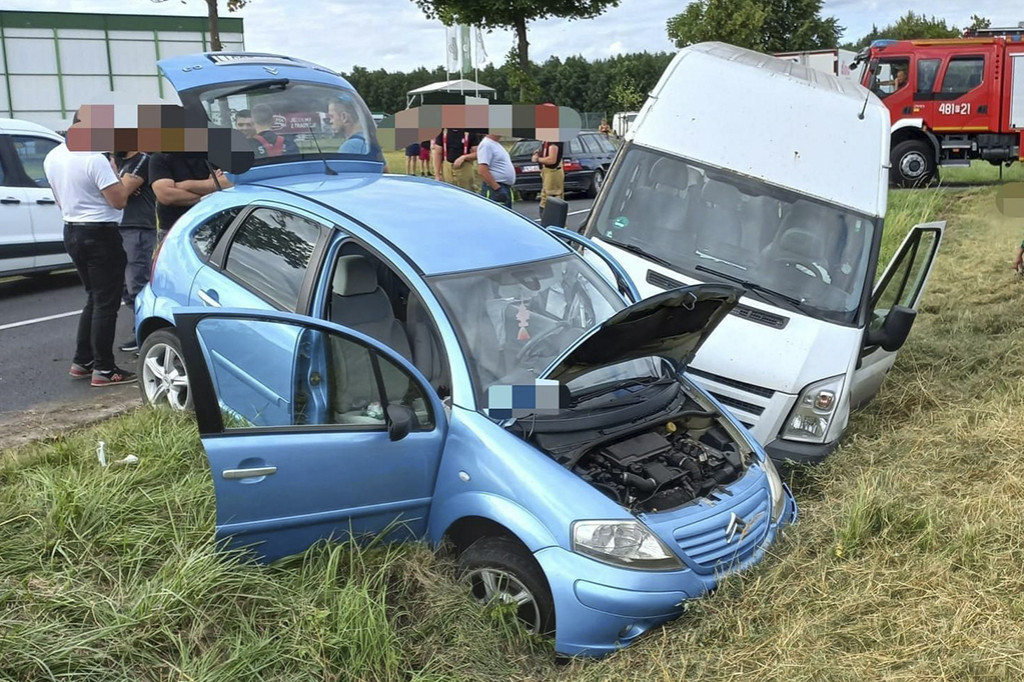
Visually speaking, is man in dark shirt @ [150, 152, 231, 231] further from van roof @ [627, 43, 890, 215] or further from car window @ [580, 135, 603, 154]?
car window @ [580, 135, 603, 154]

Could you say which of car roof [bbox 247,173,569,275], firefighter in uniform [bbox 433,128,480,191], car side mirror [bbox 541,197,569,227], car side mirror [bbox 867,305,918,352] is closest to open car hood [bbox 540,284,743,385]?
car roof [bbox 247,173,569,275]

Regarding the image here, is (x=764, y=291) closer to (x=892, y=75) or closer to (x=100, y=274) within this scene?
(x=100, y=274)

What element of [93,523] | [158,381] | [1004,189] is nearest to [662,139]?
[158,381]

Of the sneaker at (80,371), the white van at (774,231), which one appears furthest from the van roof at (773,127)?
the sneaker at (80,371)

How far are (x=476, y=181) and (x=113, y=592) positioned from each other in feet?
30.8

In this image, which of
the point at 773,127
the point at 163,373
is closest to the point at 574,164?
the point at 773,127

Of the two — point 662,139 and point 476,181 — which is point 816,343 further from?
point 476,181

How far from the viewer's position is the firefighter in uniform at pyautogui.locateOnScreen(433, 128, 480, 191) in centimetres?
1079

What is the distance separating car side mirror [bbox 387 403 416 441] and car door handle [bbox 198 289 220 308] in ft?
5.68

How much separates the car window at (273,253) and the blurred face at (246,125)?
1.57 m

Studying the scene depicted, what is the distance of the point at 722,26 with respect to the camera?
30281 mm

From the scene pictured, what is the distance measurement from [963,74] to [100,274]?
18.6m

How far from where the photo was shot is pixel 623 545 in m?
3.10

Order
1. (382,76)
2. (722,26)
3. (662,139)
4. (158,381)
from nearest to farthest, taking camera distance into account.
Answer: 1. (158,381)
2. (662,139)
3. (722,26)
4. (382,76)
